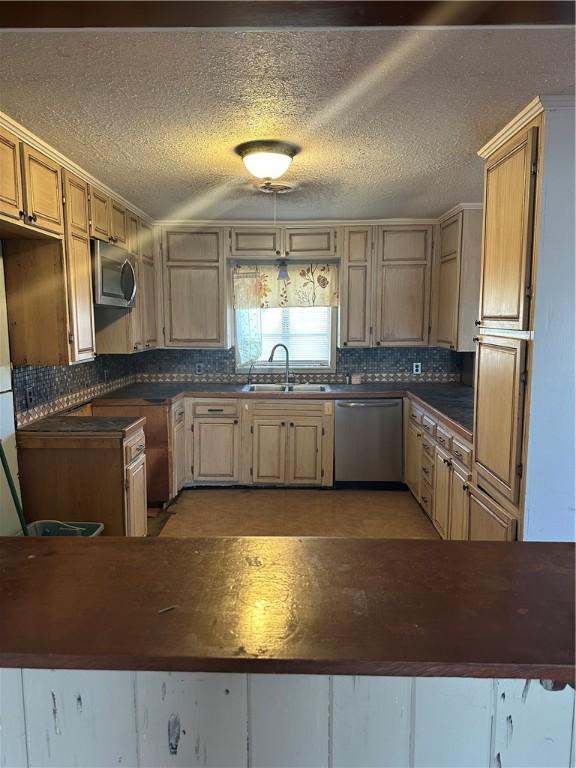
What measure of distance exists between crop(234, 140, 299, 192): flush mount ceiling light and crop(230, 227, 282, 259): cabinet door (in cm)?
182

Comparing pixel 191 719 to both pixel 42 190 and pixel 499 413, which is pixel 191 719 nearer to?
pixel 499 413

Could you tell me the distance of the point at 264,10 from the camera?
38.9 inches

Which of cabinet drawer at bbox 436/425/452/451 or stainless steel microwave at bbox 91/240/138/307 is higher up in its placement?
stainless steel microwave at bbox 91/240/138/307

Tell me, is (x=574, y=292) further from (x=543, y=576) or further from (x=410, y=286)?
(x=410, y=286)

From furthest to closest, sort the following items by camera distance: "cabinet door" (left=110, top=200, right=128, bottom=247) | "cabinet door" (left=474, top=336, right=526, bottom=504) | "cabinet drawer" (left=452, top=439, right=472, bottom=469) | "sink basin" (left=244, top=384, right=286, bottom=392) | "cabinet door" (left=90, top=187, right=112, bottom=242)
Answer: "sink basin" (left=244, top=384, right=286, bottom=392), "cabinet door" (left=110, top=200, right=128, bottom=247), "cabinet door" (left=90, top=187, right=112, bottom=242), "cabinet drawer" (left=452, top=439, right=472, bottom=469), "cabinet door" (left=474, top=336, right=526, bottom=504)

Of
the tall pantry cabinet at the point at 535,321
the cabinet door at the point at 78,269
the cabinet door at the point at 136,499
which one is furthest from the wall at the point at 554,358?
the cabinet door at the point at 78,269

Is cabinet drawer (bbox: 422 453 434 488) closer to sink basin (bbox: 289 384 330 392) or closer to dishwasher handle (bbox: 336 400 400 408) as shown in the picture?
dishwasher handle (bbox: 336 400 400 408)

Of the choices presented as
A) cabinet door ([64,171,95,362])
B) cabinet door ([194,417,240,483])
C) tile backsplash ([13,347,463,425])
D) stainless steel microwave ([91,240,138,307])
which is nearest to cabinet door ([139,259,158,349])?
stainless steel microwave ([91,240,138,307])

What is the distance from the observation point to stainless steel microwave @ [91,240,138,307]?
119 inches

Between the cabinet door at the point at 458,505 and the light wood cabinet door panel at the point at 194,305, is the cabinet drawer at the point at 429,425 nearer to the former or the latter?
the cabinet door at the point at 458,505

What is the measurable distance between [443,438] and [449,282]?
149cm

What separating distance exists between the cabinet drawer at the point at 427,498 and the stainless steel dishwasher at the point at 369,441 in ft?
1.72

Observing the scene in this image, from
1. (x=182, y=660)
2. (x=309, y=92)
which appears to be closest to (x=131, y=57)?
(x=309, y=92)

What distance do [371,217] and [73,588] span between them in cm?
393
